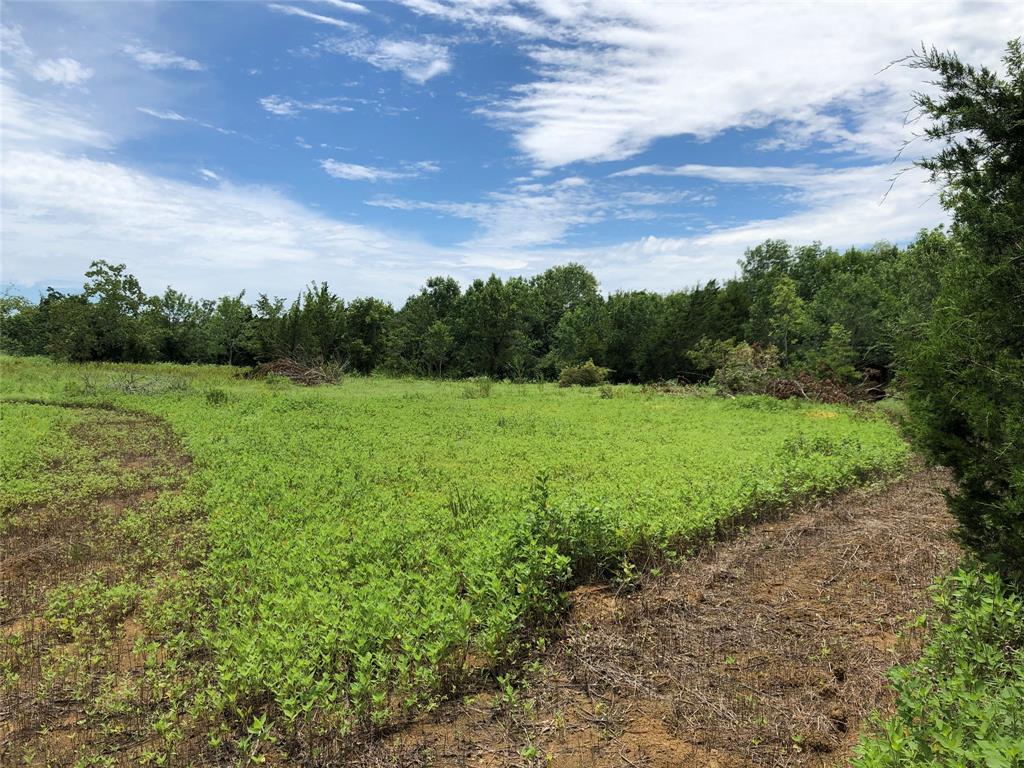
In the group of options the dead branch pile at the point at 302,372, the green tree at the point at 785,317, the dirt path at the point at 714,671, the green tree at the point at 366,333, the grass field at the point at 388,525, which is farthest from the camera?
the green tree at the point at 366,333

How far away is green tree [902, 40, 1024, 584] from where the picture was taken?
3.71m

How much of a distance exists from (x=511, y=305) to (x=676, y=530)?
34774mm

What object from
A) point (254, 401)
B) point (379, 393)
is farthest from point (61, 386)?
point (379, 393)

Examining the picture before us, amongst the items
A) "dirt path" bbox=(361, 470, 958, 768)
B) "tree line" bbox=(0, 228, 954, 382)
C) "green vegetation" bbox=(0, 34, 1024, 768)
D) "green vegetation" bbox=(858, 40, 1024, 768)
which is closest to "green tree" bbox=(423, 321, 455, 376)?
"tree line" bbox=(0, 228, 954, 382)

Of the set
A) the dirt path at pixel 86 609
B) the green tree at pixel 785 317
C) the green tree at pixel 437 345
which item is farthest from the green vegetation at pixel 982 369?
the green tree at pixel 437 345

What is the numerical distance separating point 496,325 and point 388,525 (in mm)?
34176

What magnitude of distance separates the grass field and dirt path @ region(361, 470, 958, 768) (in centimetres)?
28

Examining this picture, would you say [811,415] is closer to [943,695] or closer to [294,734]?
[943,695]

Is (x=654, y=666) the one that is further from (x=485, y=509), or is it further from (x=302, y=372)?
(x=302, y=372)

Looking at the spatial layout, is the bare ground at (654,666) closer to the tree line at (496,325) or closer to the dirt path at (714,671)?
the dirt path at (714,671)

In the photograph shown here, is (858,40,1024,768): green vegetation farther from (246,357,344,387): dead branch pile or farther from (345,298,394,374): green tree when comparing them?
(345,298,394,374): green tree

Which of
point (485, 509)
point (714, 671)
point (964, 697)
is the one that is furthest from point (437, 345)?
point (964, 697)

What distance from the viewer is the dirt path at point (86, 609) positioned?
3.44m

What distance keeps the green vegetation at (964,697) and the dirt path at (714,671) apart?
0.40m
